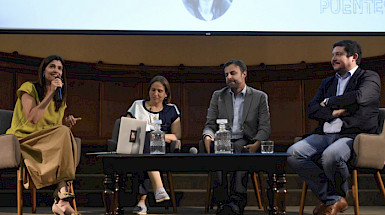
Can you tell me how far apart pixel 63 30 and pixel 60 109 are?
150cm

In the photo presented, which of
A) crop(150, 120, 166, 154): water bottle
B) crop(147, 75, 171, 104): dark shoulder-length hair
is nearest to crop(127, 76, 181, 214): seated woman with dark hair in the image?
crop(147, 75, 171, 104): dark shoulder-length hair

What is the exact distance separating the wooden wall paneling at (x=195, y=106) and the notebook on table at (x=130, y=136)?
119 inches

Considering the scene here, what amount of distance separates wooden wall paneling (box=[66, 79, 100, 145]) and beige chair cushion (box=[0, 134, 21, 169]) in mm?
2732

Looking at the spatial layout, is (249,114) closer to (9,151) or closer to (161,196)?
(161,196)

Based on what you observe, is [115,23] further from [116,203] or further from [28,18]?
[116,203]

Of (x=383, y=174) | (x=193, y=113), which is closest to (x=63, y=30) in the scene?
(x=193, y=113)

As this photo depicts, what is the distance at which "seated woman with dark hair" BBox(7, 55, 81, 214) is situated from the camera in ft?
10.4

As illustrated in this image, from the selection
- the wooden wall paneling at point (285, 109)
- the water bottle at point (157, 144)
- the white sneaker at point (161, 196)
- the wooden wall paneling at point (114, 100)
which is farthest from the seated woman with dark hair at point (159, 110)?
the wooden wall paneling at point (285, 109)

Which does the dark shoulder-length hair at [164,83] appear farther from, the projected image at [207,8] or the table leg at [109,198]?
the table leg at [109,198]

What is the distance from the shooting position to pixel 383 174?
447 cm

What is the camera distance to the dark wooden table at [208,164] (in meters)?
2.89

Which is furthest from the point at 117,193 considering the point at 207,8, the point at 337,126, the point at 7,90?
the point at 7,90

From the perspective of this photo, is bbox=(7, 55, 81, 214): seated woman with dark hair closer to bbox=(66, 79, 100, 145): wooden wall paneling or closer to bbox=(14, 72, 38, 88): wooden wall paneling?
bbox=(14, 72, 38, 88): wooden wall paneling

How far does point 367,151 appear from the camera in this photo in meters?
3.27
